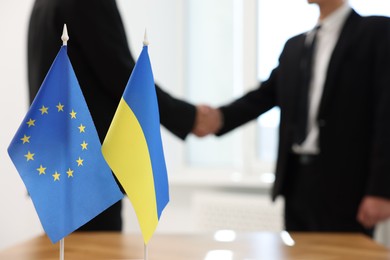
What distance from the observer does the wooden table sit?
1.28m

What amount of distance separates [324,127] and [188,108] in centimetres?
52

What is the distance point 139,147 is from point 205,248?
54 centimetres

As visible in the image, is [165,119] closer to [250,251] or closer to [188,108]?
[188,108]

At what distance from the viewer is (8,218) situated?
3.45m

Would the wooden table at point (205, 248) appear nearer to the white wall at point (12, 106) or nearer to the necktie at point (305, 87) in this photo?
the necktie at point (305, 87)

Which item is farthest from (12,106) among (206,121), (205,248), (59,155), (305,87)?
(59,155)

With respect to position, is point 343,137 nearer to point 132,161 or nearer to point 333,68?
point 333,68

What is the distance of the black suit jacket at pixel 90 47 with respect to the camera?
1.63 m

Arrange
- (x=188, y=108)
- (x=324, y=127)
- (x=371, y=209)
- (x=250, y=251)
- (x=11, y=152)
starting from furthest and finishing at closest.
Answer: (x=188, y=108) → (x=324, y=127) → (x=371, y=209) → (x=250, y=251) → (x=11, y=152)

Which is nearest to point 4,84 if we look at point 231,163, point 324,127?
point 231,163

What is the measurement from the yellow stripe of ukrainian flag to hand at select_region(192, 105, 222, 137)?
1217 millimetres

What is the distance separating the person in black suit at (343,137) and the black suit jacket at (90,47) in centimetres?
70

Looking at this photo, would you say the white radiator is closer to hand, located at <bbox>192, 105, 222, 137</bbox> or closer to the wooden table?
hand, located at <bbox>192, 105, 222, 137</bbox>

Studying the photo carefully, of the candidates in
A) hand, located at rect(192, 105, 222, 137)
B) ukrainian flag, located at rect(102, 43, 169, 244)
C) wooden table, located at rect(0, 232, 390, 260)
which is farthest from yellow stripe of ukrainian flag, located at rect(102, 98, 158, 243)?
hand, located at rect(192, 105, 222, 137)
